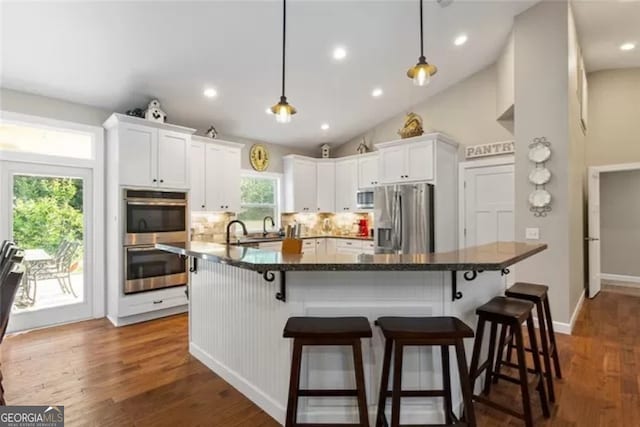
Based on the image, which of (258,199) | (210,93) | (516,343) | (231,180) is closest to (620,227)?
(516,343)

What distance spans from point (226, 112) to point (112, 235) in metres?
2.24

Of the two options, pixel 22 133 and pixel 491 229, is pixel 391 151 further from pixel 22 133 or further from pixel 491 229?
pixel 22 133

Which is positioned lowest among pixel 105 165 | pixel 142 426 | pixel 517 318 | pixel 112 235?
pixel 142 426

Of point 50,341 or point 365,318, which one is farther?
point 50,341

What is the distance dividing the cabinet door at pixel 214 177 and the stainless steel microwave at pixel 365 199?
90.4 inches

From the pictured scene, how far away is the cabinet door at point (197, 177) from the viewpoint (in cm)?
454

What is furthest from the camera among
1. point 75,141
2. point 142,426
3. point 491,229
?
point 491,229

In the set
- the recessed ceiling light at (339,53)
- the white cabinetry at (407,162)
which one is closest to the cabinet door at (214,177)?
the recessed ceiling light at (339,53)

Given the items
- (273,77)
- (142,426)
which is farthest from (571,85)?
(142,426)

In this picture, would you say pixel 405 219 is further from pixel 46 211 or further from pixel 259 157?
pixel 46 211

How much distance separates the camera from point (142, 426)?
6.44 feet

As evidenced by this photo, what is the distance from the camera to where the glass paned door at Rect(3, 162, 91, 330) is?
3.51 meters

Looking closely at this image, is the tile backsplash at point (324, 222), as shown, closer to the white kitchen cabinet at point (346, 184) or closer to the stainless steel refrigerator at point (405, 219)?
the white kitchen cabinet at point (346, 184)

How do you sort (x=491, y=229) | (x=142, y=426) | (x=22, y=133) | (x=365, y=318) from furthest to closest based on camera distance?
(x=491, y=229)
(x=22, y=133)
(x=142, y=426)
(x=365, y=318)
